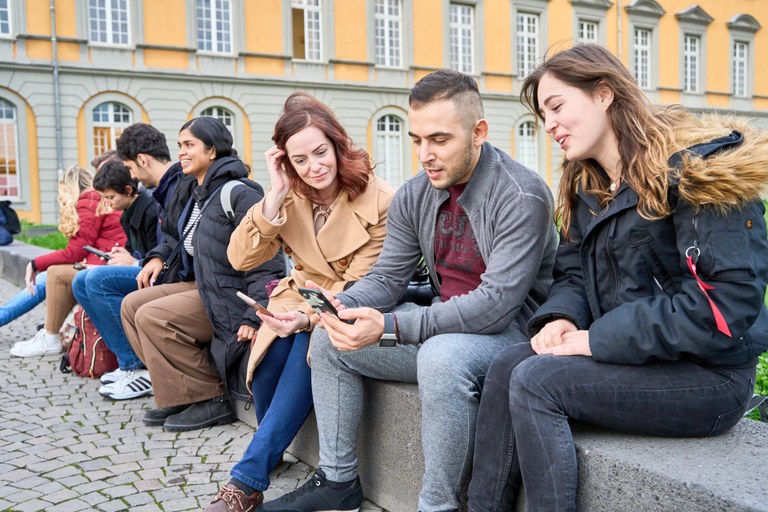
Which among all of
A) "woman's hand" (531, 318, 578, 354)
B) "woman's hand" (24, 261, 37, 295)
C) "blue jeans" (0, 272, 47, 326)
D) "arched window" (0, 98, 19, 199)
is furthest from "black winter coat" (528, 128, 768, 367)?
"arched window" (0, 98, 19, 199)

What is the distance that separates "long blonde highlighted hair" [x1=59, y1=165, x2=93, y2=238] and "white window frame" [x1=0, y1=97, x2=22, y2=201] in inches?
684

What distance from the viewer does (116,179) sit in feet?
17.8

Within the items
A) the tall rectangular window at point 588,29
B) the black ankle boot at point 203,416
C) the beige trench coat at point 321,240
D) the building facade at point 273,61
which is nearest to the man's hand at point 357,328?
the beige trench coat at point 321,240

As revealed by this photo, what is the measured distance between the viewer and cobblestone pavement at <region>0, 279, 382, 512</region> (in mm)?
3203

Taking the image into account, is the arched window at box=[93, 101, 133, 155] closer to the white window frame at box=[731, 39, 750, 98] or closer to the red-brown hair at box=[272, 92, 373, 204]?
the red-brown hair at box=[272, 92, 373, 204]

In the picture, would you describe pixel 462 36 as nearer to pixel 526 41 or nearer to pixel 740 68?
pixel 526 41

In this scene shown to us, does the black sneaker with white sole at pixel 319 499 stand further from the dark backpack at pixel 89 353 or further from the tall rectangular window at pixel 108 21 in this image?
the tall rectangular window at pixel 108 21

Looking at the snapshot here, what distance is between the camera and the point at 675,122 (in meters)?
2.33

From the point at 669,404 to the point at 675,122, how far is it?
87cm

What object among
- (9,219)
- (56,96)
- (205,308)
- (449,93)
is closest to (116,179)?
(205,308)

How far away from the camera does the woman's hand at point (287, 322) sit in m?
3.09

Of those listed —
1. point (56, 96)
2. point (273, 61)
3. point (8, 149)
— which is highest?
point (273, 61)

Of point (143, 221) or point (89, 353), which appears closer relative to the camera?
point (89, 353)

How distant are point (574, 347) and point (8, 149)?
23.3m
